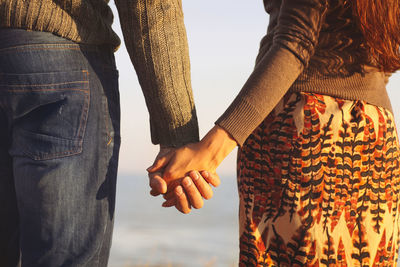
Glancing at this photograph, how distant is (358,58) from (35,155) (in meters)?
1.19

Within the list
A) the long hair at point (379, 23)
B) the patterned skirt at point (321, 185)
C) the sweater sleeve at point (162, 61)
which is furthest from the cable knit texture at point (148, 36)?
the long hair at point (379, 23)

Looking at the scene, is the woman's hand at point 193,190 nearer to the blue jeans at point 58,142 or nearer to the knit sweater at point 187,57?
the knit sweater at point 187,57

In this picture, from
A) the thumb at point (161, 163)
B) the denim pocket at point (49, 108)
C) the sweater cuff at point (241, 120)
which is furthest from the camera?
the thumb at point (161, 163)

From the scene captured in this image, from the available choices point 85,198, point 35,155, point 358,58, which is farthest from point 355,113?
point 35,155

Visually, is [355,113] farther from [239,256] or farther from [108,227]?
[108,227]

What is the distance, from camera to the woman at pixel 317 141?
1.63 m

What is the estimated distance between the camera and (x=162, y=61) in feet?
5.38

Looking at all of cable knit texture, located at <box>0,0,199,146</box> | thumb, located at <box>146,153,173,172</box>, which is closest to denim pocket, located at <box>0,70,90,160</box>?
cable knit texture, located at <box>0,0,199,146</box>

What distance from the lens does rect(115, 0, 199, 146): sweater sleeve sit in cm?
162

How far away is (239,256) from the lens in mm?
1824

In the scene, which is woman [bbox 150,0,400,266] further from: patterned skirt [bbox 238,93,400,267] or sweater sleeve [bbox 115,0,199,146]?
sweater sleeve [bbox 115,0,199,146]

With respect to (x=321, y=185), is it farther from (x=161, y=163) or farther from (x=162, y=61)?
(x=162, y=61)

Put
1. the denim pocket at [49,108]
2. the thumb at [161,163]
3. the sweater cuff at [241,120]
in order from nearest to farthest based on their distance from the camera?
the denim pocket at [49,108]
the sweater cuff at [241,120]
the thumb at [161,163]

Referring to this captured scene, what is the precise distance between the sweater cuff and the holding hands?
0.9 inches
